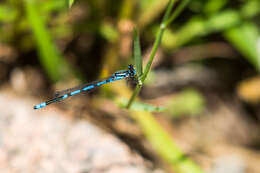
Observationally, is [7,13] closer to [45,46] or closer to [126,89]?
[45,46]

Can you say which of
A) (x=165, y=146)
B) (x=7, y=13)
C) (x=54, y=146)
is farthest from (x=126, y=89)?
(x=7, y=13)

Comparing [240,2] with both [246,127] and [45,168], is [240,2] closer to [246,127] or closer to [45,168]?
[246,127]

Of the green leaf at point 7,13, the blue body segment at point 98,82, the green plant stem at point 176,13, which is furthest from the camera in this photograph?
the green leaf at point 7,13

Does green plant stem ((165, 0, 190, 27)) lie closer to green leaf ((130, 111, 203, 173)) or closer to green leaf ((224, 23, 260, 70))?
green leaf ((130, 111, 203, 173))

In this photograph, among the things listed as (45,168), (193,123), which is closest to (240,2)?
(193,123)

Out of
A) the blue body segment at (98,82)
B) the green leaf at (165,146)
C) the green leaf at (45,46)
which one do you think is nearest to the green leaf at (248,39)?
the green leaf at (165,146)

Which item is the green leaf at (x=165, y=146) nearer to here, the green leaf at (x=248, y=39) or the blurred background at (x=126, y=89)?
the blurred background at (x=126, y=89)

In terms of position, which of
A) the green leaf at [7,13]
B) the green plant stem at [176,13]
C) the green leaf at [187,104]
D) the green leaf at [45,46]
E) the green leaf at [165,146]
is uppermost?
the green leaf at [7,13]

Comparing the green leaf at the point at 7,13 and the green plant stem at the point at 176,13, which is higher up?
the green leaf at the point at 7,13
